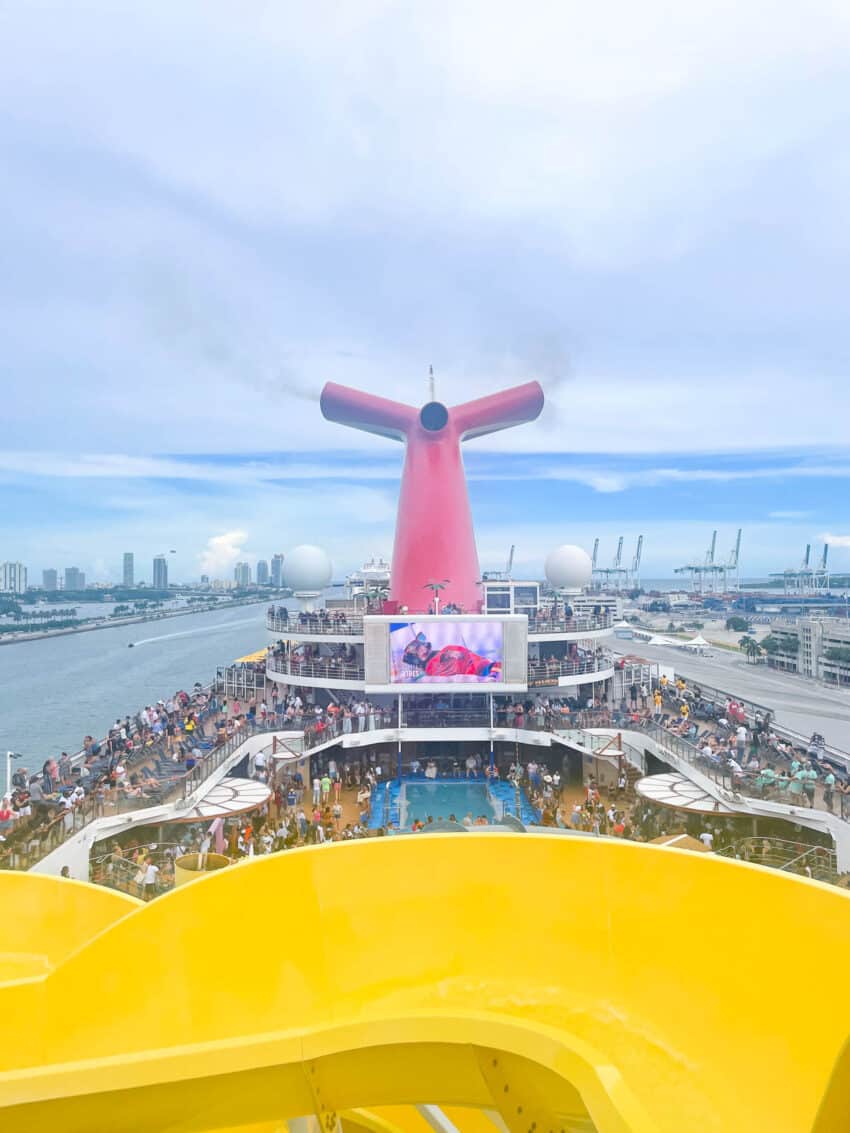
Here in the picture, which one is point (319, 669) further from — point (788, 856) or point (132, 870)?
point (788, 856)

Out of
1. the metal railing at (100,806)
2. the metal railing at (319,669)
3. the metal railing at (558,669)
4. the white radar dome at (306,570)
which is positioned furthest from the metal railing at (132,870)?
the white radar dome at (306,570)

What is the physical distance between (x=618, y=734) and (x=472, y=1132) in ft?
40.4

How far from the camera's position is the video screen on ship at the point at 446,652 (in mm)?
17906

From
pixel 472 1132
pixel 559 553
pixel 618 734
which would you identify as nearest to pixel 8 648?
pixel 559 553

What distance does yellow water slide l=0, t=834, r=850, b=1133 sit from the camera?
2.33 metres

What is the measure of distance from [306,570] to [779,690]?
24771 millimetres

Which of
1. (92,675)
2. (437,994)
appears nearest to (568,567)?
(437,994)

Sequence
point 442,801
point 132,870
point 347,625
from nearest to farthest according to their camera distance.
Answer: point 132,870
point 442,801
point 347,625

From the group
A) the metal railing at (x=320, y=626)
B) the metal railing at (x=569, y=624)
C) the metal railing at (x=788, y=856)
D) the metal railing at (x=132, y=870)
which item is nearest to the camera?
the metal railing at (x=132, y=870)

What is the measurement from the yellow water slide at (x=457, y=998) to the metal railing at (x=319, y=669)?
604 inches

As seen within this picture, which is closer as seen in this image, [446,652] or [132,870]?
[132,870]

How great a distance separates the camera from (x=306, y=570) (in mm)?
25922

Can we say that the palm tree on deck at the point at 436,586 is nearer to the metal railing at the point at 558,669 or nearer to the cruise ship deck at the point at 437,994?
the metal railing at the point at 558,669

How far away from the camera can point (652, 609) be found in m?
115
